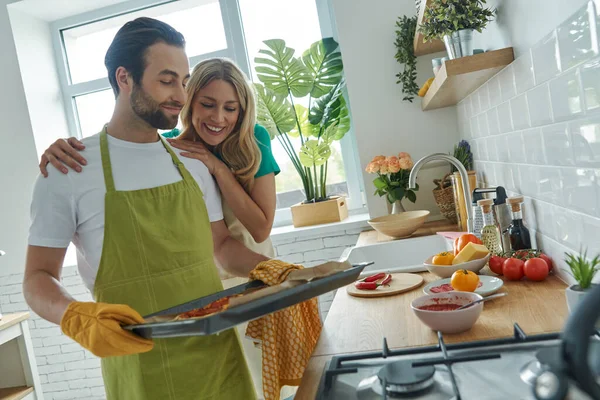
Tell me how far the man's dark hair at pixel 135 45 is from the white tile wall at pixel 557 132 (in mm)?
1048

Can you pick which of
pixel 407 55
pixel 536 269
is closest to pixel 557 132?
pixel 536 269

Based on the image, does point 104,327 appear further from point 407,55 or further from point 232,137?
point 407,55

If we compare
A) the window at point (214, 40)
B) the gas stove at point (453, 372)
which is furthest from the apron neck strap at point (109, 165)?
the window at point (214, 40)

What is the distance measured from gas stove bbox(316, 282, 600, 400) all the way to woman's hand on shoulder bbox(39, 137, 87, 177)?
0.88 metres

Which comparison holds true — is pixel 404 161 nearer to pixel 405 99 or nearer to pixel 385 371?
pixel 405 99

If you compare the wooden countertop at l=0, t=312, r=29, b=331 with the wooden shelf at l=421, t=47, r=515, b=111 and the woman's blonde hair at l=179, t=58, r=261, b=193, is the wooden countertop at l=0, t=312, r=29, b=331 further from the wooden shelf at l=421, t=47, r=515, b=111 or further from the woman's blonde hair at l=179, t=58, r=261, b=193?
the wooden shelf at l=421, t=47, r=515, b=111

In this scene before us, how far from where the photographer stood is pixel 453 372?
3.17 feet

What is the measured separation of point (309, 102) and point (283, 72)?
246 mm

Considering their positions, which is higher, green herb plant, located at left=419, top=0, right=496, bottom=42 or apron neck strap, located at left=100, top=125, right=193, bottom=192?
green herb plant, located at left=419, top=0, right=496, bottom=42

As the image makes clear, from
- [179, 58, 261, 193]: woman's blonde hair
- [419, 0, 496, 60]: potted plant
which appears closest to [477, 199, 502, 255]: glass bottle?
[419, 0, 496, 60]: potted plant

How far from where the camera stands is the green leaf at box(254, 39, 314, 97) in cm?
319

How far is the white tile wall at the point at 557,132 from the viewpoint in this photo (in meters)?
1.11

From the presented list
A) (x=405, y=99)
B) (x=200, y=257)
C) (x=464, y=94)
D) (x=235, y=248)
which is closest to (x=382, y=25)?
(x=405, y=99)

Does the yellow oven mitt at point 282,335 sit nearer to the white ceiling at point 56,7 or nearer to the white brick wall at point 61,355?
the white brick wall at point 61,355
